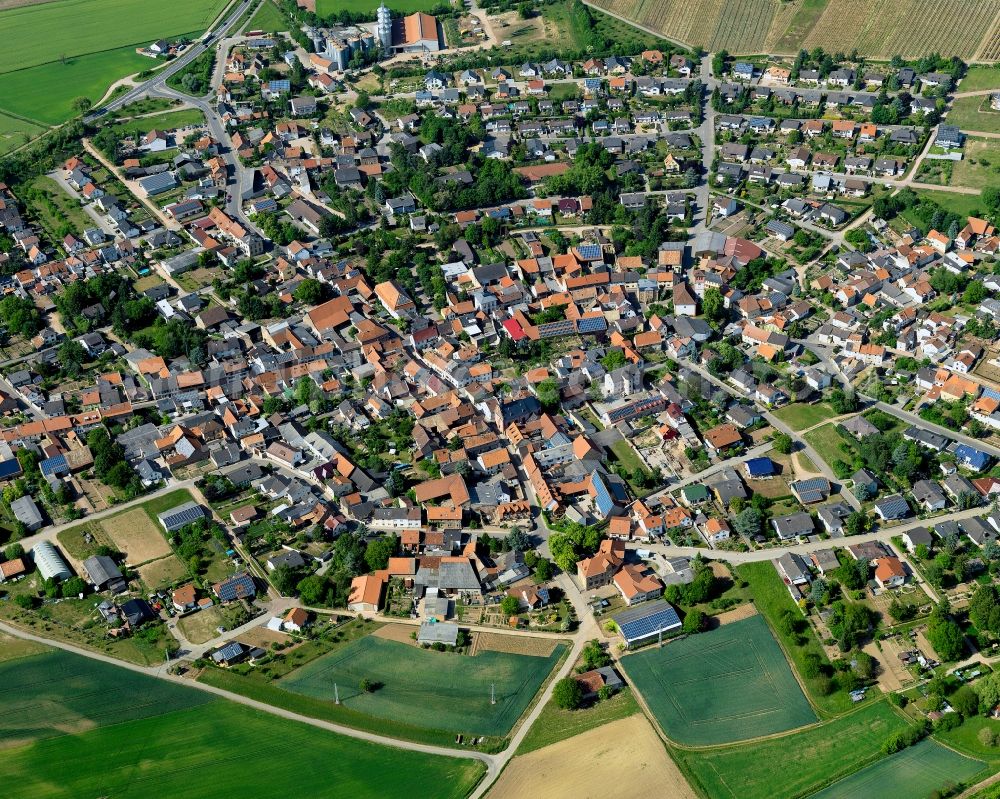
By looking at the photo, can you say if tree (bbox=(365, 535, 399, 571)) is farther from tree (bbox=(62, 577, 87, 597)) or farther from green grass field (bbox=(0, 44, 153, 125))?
green grass field (bbox=(0, 44, 153, 125))

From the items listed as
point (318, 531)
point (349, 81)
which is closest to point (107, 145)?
point (349, 81)

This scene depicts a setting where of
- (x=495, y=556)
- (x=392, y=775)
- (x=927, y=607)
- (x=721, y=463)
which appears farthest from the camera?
(x=721, y=463)

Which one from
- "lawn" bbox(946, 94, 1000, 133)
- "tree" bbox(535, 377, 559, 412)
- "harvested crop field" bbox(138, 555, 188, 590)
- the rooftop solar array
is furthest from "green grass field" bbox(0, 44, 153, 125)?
"lawn" bbox(946, 94, 1000, 133)

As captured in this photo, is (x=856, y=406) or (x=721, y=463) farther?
(x=856, y=406)

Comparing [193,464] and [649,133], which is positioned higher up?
[649,133]

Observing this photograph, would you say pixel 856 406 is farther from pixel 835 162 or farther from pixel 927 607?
pixel 835 162

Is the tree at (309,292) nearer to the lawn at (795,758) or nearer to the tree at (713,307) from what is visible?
the tree at (713,307)
